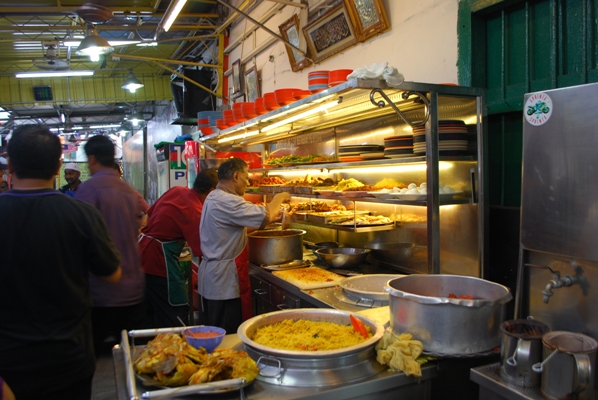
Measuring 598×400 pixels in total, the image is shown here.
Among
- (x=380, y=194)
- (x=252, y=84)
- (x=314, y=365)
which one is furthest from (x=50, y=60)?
(x=314, y=365)

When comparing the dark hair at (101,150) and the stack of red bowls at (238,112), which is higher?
the stack of red bowls at (238,112)

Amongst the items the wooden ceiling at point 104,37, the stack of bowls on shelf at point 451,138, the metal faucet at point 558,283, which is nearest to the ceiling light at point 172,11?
the wooden ceiling at point 104,37

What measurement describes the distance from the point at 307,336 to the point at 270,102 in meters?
2.64

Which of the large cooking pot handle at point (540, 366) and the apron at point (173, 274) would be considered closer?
the large cooking pot handle at point (540, 366)

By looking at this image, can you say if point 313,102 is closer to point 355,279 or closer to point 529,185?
point 355,279

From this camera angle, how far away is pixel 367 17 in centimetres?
457

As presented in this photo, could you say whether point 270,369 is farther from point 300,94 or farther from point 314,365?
point 300,94

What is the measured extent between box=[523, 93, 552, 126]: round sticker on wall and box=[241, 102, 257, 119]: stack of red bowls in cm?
314

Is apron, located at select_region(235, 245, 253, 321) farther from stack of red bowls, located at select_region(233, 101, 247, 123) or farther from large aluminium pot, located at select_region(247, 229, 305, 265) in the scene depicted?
stack of red bowls, located at select_region(233, 101, 247, 123)

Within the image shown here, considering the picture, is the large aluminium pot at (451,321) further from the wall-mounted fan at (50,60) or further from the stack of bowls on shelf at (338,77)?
the wall-mounted fan at (50,60)

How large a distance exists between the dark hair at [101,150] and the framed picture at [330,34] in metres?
2.57

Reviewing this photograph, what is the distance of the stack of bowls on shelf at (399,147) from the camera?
3.53 meters

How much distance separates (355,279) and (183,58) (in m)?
8.87

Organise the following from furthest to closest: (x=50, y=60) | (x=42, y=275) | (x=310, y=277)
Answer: (x=50, y=60) → (x=310, y=277) → (x=42, y=275)
